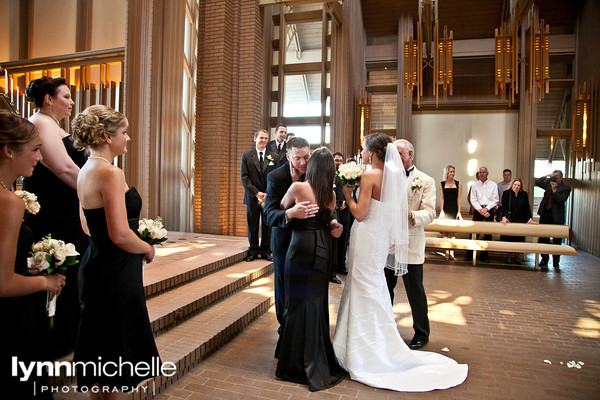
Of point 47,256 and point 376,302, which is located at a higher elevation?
point 47,256

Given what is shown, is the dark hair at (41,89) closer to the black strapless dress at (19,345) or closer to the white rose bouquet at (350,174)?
the black strapless dress at (19,345)

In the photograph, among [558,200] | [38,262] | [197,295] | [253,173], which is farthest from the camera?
[558,200]

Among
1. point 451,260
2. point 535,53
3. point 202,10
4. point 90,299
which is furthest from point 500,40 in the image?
point 90,299

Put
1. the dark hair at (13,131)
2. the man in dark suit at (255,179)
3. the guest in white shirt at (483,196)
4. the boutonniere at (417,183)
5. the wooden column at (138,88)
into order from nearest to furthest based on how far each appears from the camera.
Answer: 1. the dark hair at (13,131)
2. the boutonniere at (417,183)
3. the man in dark suit at (255,179)
4. the wooden column at (138,88)
5. the guest in white shirt at (483,196)

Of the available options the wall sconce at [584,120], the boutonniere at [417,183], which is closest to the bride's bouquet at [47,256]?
the boutonniere at [417,183]

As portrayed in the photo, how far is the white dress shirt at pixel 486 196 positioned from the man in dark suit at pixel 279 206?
669 centimetres

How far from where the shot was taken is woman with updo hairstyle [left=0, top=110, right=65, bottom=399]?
1.50 metres

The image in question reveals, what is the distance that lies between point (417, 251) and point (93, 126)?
2856mm

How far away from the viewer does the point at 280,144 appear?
21.0 feet

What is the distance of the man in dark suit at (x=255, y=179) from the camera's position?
6193 millimetres

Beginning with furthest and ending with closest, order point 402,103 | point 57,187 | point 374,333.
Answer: point 402,103 < point 374,333 < point 57,187

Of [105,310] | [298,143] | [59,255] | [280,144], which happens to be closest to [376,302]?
[298,143]

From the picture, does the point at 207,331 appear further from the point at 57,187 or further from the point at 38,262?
the point at 38,262

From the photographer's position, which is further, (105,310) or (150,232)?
(150,232)
